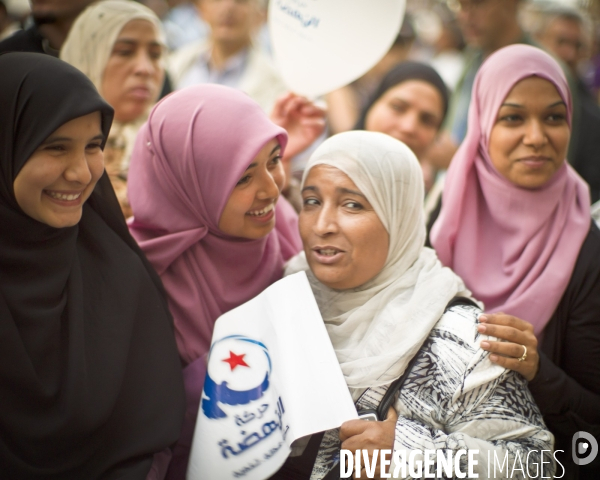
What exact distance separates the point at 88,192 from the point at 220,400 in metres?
0.75

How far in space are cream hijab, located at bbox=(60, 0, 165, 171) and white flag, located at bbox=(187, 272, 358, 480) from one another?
Result: 58.3 inches

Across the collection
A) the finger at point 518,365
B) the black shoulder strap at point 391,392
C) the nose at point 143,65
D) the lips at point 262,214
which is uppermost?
the nose at point 143,65

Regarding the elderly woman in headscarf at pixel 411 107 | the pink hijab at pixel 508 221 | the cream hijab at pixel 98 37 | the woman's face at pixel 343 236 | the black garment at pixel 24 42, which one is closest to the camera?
the woman's face at pixel 343 236

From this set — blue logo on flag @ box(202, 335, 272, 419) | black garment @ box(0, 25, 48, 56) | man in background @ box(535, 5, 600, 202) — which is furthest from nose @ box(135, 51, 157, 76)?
man in background @ box(535, 5, 600, 202)

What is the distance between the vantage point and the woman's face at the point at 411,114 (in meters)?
3.21

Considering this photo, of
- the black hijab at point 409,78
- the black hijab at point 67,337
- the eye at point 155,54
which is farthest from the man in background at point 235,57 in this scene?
the black hijab at point 67,337

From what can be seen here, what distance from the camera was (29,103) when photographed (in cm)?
159

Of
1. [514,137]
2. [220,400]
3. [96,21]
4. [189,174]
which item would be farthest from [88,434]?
[96,21]

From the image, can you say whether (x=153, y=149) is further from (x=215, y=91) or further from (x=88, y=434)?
(x=88, y=434)

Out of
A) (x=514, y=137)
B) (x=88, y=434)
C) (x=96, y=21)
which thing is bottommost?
(x=88, y=434)

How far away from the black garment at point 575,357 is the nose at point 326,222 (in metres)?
0.86

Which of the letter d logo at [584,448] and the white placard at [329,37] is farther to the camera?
the white placard at [329,37]

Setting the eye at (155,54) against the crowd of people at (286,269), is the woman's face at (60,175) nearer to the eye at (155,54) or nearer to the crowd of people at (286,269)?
the crowd of people at (286,269)

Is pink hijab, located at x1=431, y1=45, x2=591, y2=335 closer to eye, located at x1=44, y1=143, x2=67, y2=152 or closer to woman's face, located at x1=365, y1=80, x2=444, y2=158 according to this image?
woman's face, located at x1=365, y1=80, x2=444, y2=158
